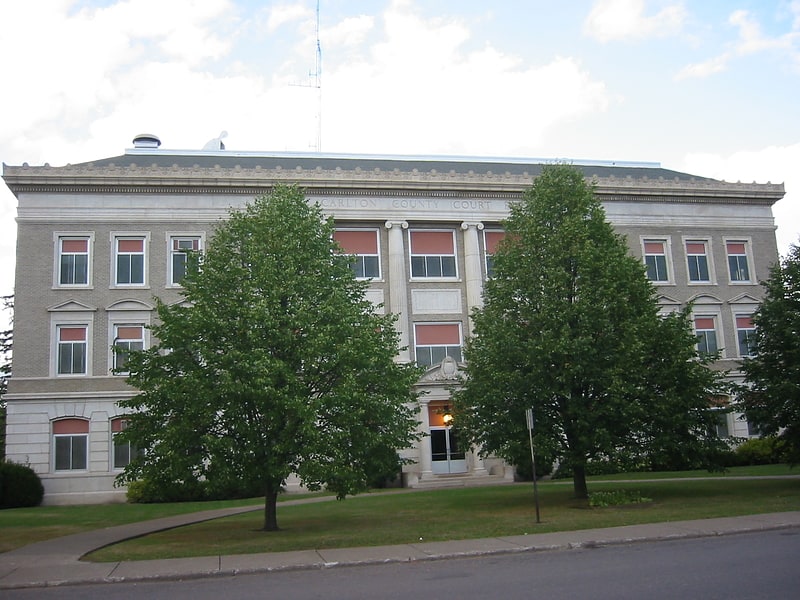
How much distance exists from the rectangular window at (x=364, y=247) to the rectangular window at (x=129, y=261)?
31.6ft

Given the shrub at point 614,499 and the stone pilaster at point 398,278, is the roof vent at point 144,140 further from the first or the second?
the shrub at point 614,499

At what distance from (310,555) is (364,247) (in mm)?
26959

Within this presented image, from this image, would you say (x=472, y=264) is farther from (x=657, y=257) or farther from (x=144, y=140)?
(x=144, y=140)

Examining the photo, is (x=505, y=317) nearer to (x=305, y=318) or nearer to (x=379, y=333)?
(x=379, y=333)

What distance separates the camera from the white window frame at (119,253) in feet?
124

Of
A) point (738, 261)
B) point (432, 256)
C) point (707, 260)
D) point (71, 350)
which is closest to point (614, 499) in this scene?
point (432, 256)

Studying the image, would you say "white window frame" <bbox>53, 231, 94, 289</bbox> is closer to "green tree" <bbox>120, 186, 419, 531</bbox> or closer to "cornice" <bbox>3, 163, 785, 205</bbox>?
"cornice" <bbox>3, 163, 785, 205</bbox>

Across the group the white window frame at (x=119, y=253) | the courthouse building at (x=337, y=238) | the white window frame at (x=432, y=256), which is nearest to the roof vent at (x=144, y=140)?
the courthouse building at (x=337, y=238)

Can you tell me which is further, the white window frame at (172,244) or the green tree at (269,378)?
the white window frame at (172,244)

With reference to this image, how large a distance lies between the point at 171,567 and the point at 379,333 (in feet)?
29.5

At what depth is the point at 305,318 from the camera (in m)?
19.6

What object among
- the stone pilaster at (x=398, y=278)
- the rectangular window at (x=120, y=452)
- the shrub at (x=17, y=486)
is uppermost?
the stone pilaster at (x=398, y=278)

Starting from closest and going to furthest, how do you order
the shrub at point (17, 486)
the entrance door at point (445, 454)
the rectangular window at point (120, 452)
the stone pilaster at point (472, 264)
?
the shrub at point (17, 486)
the rectangular window at point (120, 452)
the entrance door at point (445, 454)
the stone pilaster at point (472, 264)

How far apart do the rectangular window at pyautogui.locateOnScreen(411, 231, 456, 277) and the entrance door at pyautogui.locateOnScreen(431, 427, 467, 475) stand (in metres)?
8.18
